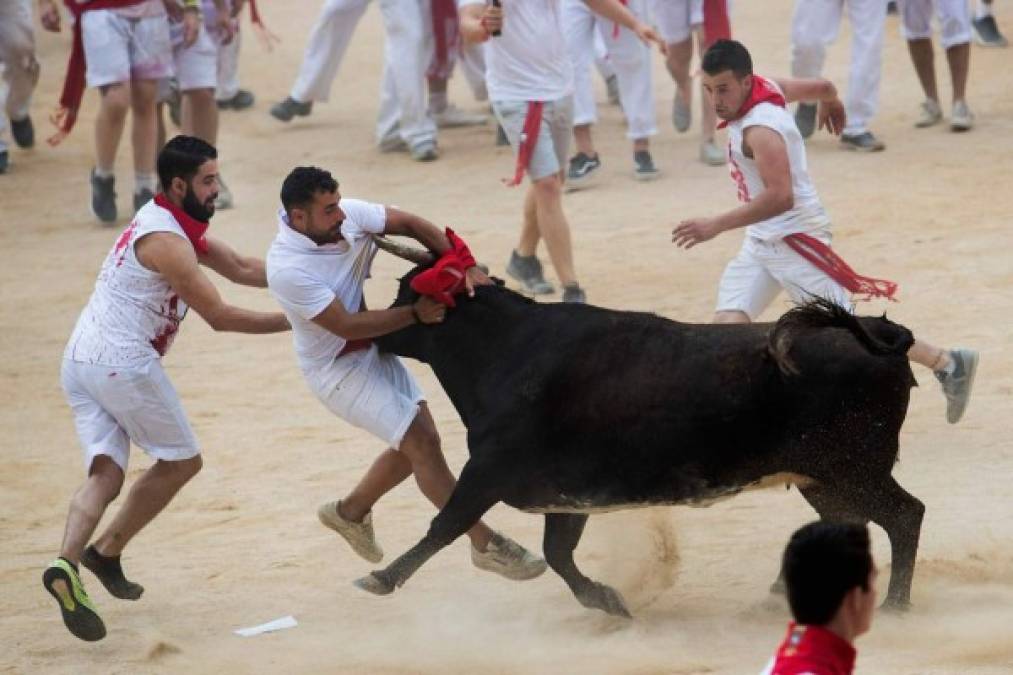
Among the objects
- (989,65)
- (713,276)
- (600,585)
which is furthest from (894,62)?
(600,585)

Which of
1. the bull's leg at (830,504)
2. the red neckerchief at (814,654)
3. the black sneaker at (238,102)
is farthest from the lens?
the black sneaker at (238,102)

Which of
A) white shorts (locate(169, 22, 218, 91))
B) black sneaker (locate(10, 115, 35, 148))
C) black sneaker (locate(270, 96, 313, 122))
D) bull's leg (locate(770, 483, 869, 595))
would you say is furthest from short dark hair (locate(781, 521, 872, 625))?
black sneaker (locate(10, 115, 35, 148))

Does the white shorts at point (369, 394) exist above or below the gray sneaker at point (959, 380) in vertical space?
above

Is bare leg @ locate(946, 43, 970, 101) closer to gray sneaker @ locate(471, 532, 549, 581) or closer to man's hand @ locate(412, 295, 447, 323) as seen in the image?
gray sneaker @ locate(471, 532, 549, 581)

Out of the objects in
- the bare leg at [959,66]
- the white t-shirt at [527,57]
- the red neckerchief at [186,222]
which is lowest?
the bare leg at [959,66]

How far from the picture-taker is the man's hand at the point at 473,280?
6.64 meters

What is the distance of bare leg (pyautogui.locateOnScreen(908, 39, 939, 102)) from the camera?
14273mm

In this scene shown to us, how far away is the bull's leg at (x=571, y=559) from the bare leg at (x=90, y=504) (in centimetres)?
164

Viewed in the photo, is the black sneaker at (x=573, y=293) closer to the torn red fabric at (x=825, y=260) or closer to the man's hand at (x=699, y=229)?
the torn red fabric at (x=825, y=260)

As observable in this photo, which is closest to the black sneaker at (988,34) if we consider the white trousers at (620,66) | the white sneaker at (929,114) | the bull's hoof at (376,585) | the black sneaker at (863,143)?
the white sneaker at (929,114)

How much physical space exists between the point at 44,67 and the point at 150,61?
17.7ft

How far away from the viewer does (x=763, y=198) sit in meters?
7.76

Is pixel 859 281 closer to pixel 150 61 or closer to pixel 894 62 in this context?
pixel 150 61

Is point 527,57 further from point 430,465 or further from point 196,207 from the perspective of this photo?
point 430,465
